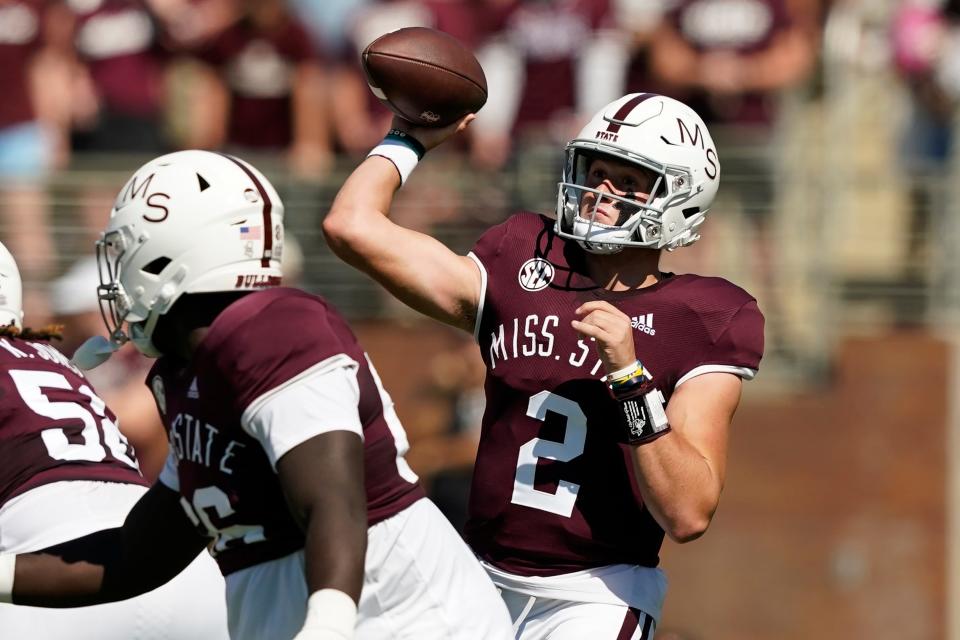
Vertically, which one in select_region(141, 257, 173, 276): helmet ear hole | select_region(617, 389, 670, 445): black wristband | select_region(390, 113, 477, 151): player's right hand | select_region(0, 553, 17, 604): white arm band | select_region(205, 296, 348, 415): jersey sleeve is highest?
select_region(141, 257, 173, 276): helmet ear hole

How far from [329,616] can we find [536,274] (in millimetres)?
1527

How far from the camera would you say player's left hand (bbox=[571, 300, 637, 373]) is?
3.65 meters

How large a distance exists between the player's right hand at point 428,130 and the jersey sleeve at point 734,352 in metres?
A: 0.88

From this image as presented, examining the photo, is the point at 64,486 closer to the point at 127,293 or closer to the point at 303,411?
the point at 127,293

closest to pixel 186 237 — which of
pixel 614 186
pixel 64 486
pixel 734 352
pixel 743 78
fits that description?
pixel 64 486

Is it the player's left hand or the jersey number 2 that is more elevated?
the player's left hand

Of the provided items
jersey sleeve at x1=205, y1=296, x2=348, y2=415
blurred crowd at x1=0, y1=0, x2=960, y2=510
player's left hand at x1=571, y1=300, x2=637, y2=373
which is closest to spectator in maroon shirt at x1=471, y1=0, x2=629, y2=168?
blurred crowd at x1=0, y1=0, x2=960, y2=510

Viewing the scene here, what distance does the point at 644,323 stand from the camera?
13.1 ft

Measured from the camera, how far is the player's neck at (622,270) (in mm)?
4168

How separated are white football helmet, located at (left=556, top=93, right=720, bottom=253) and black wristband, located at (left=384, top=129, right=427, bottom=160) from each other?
0.38 meters

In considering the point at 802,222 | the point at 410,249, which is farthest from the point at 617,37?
the point at 410,249

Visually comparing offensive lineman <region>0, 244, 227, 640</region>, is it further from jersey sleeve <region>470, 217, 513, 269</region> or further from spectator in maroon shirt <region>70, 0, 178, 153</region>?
spectator in maroon shirt <region>70, 0, 178, 153</region>

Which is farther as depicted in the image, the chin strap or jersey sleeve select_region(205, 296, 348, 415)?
the chin strap

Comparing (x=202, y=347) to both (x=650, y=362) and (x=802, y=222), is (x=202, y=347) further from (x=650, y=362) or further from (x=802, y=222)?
(x=802, y=222)
